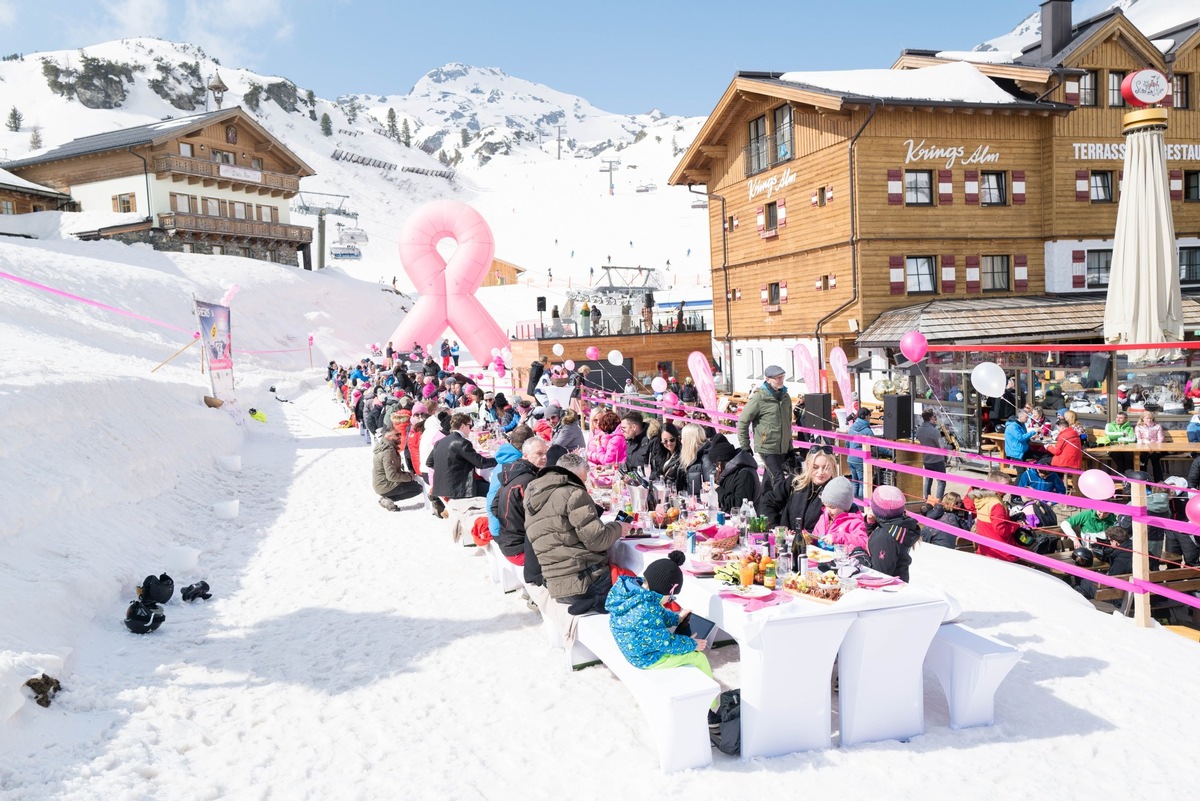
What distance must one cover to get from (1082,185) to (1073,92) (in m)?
2.55

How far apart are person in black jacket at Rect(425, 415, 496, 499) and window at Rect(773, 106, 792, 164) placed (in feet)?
54.1

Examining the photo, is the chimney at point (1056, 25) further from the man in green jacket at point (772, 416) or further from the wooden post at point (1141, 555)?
the wooden post at point (1141, 555)

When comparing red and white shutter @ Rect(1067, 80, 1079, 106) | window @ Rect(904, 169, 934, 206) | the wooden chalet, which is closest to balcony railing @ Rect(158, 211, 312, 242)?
the wooden chalet

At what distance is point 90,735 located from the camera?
495cm

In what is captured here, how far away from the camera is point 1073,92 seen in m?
21.9

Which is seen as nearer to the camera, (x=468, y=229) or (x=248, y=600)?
(x=248, y=600)

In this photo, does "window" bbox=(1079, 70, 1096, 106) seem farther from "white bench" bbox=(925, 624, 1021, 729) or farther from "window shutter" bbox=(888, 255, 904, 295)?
"white bench" bbox=(925, 624, 1021, 729)

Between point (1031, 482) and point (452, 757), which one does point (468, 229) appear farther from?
point (452, 757)

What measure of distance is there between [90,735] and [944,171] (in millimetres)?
21800

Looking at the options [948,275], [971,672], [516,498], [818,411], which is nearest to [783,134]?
[948,275]

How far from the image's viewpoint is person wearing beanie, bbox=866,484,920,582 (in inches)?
205

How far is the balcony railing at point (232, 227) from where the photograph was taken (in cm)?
3984

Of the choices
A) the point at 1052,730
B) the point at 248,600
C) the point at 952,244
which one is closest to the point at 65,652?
the point at 248,600

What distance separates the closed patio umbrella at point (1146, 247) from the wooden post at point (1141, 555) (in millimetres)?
7990
